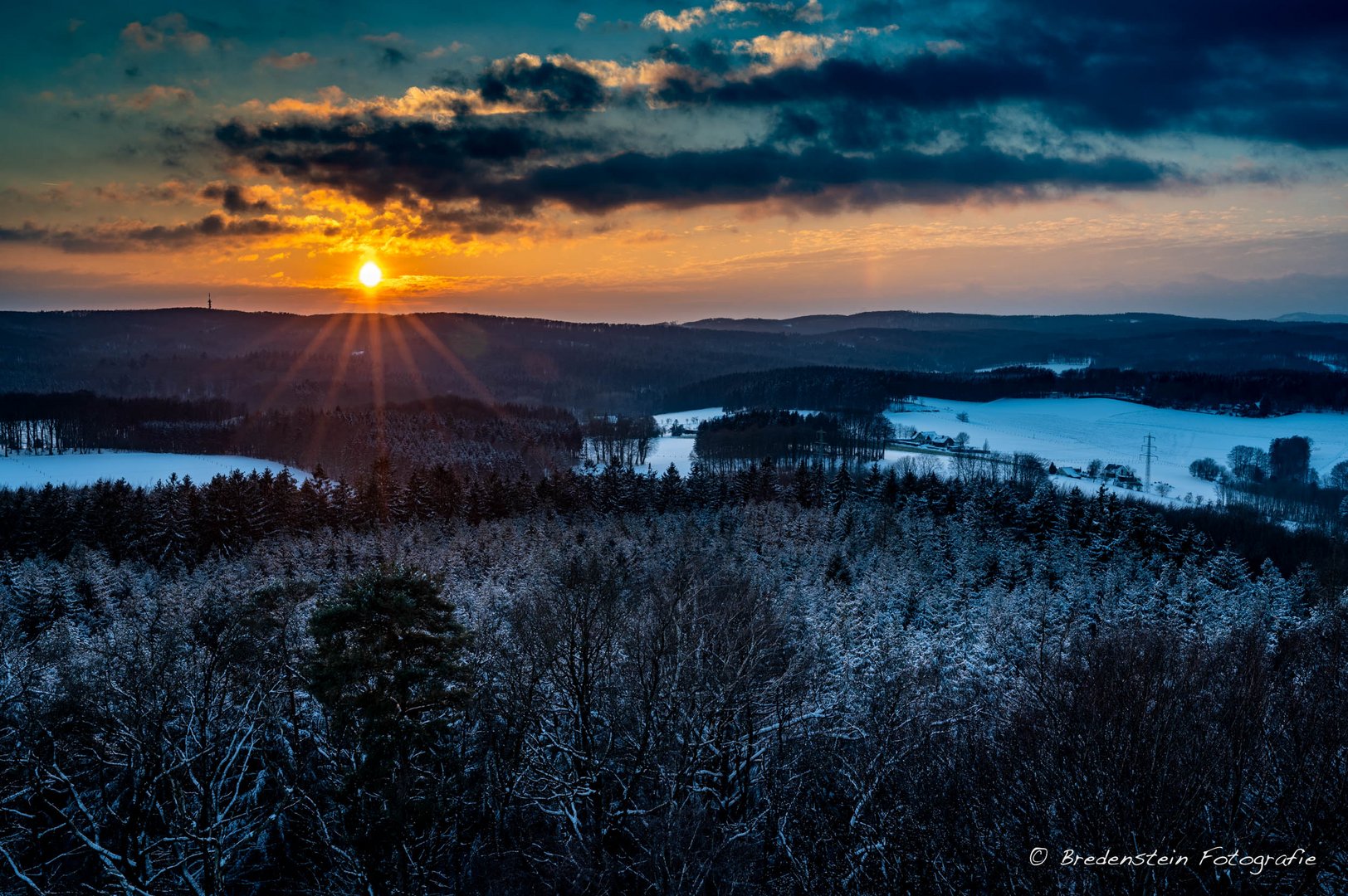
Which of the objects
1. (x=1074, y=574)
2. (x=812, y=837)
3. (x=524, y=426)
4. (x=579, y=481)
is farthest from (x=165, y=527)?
(x=524, y=426)

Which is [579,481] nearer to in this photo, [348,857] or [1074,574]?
[1074,574]

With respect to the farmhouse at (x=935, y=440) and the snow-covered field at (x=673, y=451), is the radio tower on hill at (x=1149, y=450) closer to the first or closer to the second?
the farmhouse at (x=935, y=440)

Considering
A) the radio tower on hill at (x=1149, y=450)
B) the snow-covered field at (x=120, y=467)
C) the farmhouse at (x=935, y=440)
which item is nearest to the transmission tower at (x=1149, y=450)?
the radio tower on hill at (x=1149, y=450)

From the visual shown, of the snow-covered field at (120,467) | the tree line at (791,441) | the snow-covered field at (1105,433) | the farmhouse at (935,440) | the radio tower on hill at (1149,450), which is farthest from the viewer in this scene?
the farmhouse at (935,440)

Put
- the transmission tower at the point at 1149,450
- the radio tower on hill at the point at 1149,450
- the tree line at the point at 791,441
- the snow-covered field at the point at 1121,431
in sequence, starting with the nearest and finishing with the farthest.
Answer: the transmission tower at the point at 1149,450
the radio tower on hill at the point at 1149,450
the tree line at the point at 791,441
the snow-covered field at the point at 1121,431

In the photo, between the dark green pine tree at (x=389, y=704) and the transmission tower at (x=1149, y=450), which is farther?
the transmission tower at (x=1149, y=450)

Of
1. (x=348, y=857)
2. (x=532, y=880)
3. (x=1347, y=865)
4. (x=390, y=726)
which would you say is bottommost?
(x=532, y=880)

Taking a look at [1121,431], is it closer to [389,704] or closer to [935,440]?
[935,440]

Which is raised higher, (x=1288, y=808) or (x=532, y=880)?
(x=1288, y=808)
